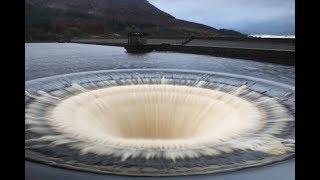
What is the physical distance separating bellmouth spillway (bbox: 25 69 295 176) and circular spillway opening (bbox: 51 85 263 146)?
2cm

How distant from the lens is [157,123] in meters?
10.3

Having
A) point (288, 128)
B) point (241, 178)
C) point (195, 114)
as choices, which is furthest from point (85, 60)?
point (241, 178)

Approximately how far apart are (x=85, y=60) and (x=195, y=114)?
14.9m

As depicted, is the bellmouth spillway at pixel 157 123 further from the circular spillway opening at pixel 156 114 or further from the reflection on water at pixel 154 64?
the reflection on water at pixel 154 64

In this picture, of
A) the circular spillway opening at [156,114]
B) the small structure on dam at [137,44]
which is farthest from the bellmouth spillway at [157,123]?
the small structure on dam at [137,44]

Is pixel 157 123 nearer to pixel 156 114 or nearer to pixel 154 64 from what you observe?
pixel 156 114

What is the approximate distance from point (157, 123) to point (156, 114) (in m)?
0.41

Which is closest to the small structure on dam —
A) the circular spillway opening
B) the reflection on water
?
the reflection on water

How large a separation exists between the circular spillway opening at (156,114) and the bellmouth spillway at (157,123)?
25mm

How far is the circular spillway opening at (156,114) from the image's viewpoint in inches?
332

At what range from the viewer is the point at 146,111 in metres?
10.7

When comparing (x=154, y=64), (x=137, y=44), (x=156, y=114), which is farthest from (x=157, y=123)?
(x=137, y=44)

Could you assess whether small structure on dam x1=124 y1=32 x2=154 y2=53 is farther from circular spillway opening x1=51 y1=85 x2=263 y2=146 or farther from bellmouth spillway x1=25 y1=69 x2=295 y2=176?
circular spillway opening x1=51 y1=85 x2=263 y2=146
